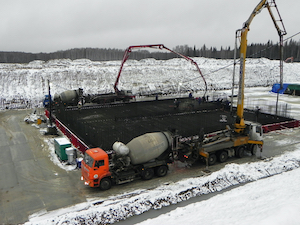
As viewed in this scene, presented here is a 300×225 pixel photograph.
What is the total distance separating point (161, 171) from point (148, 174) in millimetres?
837

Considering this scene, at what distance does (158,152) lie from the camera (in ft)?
44.3

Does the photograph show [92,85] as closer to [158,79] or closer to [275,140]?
[158,79]

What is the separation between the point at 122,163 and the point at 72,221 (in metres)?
3.86

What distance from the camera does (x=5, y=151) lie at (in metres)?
17.8

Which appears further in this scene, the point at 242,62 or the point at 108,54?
the point at 108,54

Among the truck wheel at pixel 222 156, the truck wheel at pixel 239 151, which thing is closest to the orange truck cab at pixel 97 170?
the truck wheel at pixel 222 156

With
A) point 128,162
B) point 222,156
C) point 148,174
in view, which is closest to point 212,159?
point 222,156

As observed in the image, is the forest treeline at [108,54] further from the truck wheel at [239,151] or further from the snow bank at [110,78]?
the truck wheel at [239,151]

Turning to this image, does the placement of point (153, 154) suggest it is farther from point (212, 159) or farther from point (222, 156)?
point (222, 156)

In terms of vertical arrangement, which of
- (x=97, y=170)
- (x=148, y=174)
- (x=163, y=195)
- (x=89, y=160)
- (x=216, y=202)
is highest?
(x=89, y=160)

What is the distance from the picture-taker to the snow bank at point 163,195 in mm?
9969

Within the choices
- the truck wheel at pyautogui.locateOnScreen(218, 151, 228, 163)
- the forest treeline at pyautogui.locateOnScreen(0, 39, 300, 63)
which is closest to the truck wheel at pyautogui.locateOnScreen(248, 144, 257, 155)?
the truck wheel at pyautogui.locateOnScreen(218, 151, 228, 163)

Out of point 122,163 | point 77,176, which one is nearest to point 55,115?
point 77,176

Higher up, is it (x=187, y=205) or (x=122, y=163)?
(x=122, y=163)
